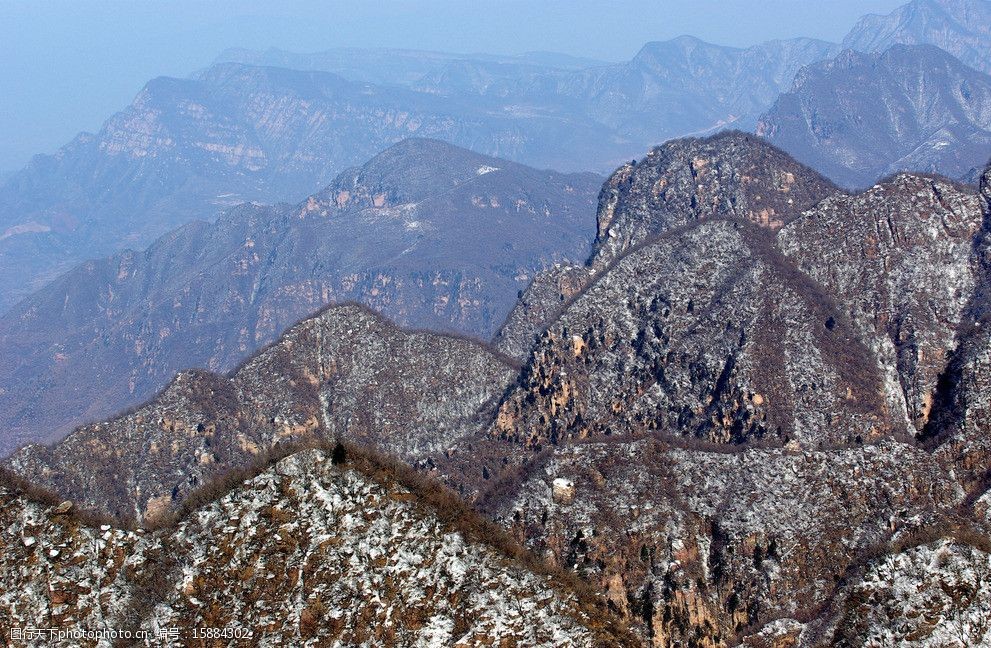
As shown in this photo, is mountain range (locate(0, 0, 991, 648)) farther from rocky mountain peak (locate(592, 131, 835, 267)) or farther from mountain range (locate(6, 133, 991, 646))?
rocky mountain peak (locate(592, 131, 835, 267))

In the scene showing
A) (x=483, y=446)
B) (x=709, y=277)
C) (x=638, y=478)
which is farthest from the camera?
(x=709, y=277)

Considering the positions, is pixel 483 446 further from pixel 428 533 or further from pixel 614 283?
pixel 428 533

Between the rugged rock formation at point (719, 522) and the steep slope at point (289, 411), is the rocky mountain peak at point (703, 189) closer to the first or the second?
the steep slope at point (289, 411)

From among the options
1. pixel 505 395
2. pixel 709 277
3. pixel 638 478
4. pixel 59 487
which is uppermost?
pixel 709 277

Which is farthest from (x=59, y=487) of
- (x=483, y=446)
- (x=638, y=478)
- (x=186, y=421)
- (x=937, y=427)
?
(x=937, y=427)

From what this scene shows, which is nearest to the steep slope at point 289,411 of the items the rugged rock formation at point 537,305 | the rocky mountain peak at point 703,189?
the rugged rock formation at point 537,305

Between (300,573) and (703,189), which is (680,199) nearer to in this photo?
(703,189)

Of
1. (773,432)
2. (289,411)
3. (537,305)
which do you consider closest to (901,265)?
(773,432)

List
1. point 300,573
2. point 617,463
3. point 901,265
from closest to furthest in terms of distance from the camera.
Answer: point 300,573 → point 617,463 → point 901,265
